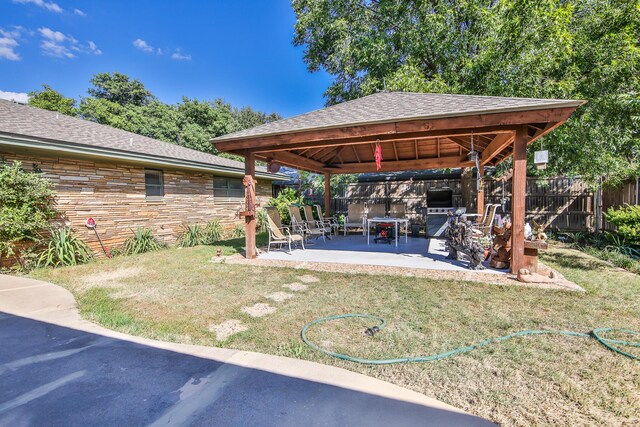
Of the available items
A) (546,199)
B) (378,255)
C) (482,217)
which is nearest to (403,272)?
(378,255)

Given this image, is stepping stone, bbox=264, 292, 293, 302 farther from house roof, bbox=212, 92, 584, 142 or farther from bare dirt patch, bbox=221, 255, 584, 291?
house roof, bbox=212, 92, 584, 142

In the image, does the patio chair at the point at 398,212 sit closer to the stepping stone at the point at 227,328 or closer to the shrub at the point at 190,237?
the shrub at the point at 190,237

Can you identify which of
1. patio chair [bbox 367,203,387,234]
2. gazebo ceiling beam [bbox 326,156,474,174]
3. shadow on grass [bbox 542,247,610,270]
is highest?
gazebo ceiling beam [bbox 326,156,474,174]

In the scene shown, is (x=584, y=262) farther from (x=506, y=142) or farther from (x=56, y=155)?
(x=56, y=155)

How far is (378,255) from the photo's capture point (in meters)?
6.61

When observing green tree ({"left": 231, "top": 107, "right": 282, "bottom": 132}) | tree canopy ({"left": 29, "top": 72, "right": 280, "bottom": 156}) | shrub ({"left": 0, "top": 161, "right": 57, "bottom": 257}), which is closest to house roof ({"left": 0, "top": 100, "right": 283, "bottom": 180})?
shrub ({"left": 0, "top": 161, "right": 57, "bottom": 257})

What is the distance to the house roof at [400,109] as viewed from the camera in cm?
439

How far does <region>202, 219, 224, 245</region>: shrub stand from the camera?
9609 millimetres

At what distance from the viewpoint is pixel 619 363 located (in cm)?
229

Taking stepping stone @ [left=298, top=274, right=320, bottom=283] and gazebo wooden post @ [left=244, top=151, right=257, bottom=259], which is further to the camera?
gazebo wooden post @ [left=244, top=151, right=257, bottom=259]

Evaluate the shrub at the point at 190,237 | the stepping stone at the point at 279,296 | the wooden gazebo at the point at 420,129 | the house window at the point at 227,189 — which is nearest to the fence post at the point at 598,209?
the wooden gazebo at the point at 420,129

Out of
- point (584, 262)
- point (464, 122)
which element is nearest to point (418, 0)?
point (464, 122)

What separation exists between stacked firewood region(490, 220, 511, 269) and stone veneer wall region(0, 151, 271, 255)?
338 inches

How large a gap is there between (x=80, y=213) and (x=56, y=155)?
1.36 meters
